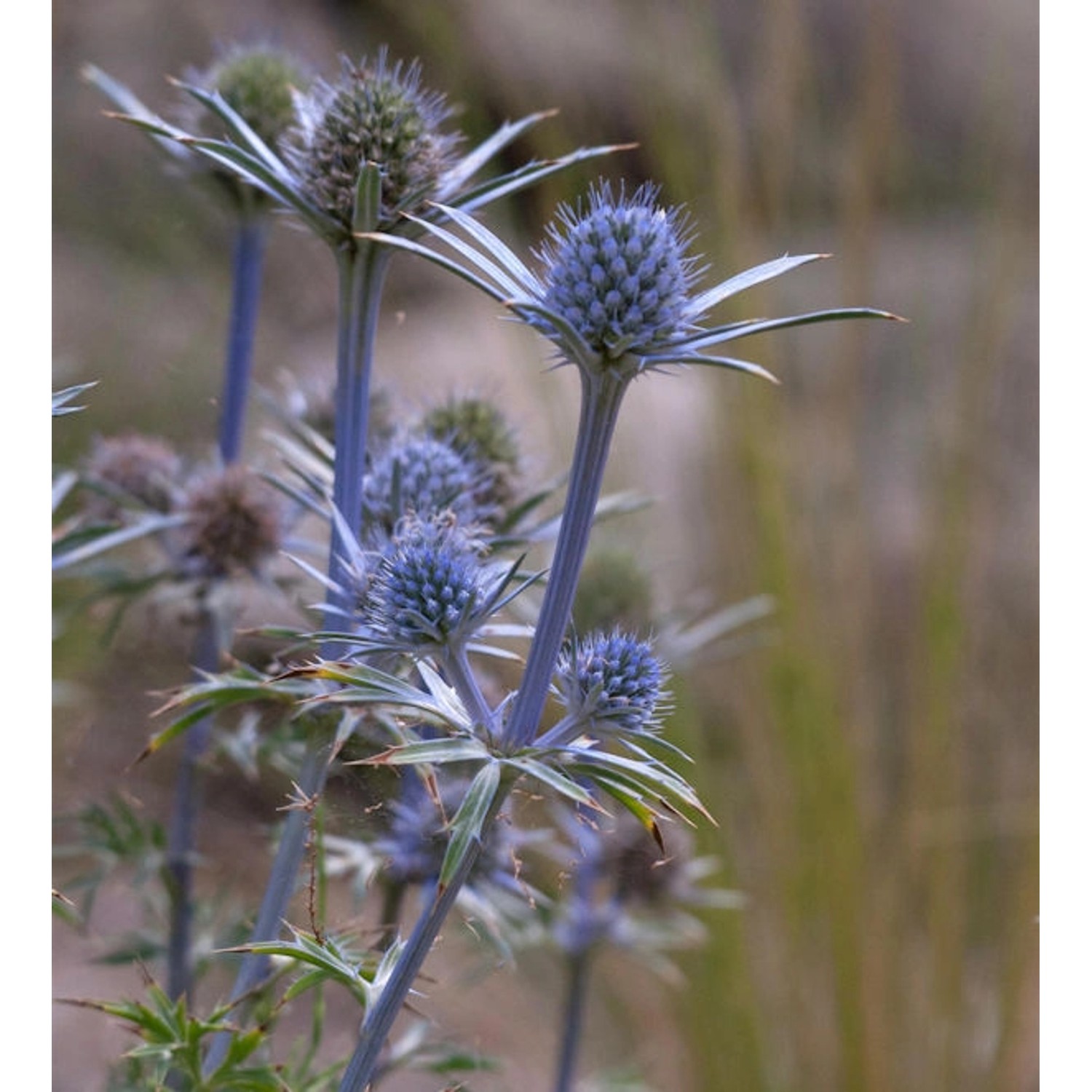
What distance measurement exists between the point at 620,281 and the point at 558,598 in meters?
0.11

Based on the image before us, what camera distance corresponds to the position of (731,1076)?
1684 mm

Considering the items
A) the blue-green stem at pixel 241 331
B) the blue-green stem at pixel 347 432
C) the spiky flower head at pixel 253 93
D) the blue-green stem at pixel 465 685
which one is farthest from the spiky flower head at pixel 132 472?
the blue-green stem at pixel 465 685

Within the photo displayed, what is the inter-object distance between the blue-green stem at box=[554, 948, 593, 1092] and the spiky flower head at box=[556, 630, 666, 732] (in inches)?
23.9

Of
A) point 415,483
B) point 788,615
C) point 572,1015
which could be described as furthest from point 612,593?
point 788,615

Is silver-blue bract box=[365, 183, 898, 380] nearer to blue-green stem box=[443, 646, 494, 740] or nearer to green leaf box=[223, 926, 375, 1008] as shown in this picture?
blue-green stem box=[443, 646, 494, 740]

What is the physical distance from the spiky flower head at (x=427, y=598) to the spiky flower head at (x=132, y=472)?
0.36 m

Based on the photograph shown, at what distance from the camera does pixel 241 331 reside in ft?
2.86

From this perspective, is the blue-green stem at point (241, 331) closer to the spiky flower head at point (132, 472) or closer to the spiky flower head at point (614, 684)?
the spiky flower head at point (132, 472)

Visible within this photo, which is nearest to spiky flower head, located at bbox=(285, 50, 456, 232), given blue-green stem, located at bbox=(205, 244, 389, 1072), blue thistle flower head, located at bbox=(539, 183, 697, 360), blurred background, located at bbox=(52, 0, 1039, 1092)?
blue-green stem, located at bbox=(205, 244, 389, 1072)

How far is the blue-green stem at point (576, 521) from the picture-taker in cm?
49

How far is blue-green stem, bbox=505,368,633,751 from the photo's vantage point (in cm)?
49

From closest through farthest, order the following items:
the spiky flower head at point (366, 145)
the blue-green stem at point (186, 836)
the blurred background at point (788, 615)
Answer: the spiky flower head at point (366, 145) < the blue-green stem at point (186, 836) < the blurred background at point (788, 615)
